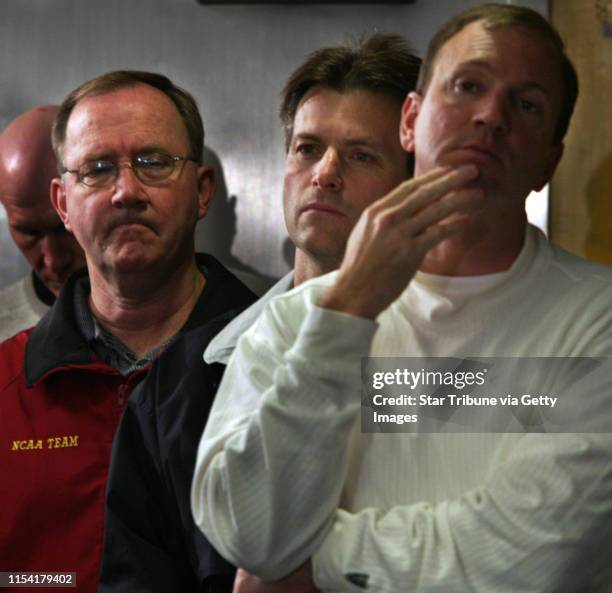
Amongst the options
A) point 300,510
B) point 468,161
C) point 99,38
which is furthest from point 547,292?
point 99,38

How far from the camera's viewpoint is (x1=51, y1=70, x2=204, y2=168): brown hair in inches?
42.3

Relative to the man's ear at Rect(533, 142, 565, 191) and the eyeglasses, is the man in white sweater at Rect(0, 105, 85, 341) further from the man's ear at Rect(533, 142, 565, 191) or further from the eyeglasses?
the man's ear at Rect(533, 142, 565, 191)

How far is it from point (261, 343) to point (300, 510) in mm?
114

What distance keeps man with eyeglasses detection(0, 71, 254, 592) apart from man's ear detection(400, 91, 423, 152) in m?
0.28

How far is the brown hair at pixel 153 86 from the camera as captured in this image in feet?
3.53

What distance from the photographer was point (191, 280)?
107 centimetres

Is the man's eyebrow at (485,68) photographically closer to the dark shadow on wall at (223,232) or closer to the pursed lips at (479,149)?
the pursed lips at (479,149)

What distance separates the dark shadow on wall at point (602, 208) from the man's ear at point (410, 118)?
0.68 feet

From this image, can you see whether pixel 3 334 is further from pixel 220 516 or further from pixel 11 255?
pixel 220 516

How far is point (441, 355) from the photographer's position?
75cm

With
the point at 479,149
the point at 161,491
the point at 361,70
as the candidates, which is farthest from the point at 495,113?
the point at 161,491

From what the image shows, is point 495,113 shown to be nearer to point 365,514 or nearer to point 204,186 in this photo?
point 365,514

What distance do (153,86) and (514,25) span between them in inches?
17.1


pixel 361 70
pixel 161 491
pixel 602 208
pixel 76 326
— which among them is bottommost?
pixel 161 491
